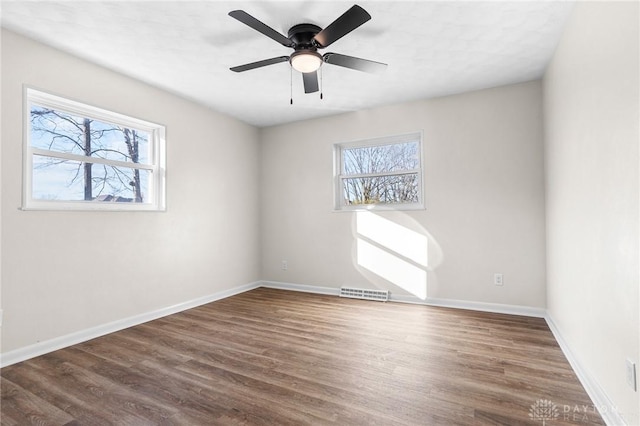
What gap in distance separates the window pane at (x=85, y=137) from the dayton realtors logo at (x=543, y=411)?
395 cm

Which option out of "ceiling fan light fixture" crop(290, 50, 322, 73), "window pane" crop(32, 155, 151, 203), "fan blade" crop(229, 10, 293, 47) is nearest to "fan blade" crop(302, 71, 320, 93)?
"ceiling fan light fixture" crop(290, 50, 322, 73)

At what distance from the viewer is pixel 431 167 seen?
3.82 m

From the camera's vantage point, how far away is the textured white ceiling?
84.4 inches

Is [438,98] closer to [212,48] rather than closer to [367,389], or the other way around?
[212,48]

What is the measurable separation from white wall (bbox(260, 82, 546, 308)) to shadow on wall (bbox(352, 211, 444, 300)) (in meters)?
0.03

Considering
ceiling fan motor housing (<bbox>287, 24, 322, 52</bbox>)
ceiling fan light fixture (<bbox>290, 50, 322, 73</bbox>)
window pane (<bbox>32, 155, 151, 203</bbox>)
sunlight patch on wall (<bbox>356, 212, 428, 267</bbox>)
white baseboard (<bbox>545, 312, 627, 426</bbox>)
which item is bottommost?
white baseboard (<bbox>545, 312, 627, 426</bbox>)

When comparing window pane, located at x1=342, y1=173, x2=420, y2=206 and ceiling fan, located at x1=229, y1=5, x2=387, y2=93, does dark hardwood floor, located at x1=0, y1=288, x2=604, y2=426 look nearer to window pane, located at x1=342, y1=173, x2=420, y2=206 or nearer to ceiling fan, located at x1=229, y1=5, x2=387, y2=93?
window pane, located at x1=342, y1=173, x2=420, y2=206

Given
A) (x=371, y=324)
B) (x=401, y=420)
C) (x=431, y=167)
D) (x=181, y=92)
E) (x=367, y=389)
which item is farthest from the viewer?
(x=431, y=167)

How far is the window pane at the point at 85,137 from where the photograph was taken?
2.62 meters

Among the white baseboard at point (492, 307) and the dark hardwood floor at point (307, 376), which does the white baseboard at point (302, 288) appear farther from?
the white baseboard at point (492, 307)

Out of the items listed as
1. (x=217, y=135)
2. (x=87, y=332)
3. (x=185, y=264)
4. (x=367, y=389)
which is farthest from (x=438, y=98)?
(x=87, y=332)

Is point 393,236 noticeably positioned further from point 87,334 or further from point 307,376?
point 87,334

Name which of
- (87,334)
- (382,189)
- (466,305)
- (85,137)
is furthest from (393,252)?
(85,137)

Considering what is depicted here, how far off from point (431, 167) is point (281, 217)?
233cm
